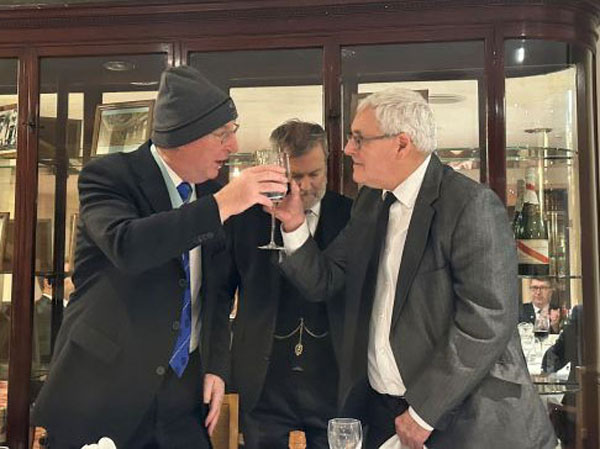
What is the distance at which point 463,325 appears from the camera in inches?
66.4

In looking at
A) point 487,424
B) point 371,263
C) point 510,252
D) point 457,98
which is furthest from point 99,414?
point 457,98

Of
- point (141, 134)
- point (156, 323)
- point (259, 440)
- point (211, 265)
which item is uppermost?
point (141, 134)

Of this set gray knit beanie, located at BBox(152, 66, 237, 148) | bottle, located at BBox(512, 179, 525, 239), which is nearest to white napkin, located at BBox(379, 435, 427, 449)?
gray knit beanie, located at BBox(152, 66, 237, 148)

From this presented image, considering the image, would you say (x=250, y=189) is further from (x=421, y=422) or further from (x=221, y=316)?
(x=421, y=422)

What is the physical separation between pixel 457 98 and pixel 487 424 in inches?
52.6

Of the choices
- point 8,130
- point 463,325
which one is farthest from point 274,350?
point 8,130

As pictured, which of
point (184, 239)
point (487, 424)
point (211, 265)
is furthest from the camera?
point (211, 265)

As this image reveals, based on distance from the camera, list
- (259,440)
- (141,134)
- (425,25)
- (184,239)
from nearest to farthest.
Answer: (184,239), (259,440), (425,25), (141,134)

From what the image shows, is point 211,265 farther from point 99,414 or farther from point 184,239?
point 99,414

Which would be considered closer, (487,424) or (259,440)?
(487,424)

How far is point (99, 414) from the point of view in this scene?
1.65 metres

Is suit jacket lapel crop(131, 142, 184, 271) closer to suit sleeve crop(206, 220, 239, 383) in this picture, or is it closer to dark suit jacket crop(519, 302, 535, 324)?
suit sleeve crop(206, 220, 239, 383)

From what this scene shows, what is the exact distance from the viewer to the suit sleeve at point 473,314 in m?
1.66

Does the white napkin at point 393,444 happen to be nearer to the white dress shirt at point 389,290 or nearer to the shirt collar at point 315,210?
the white dress shirt at point 389,290
